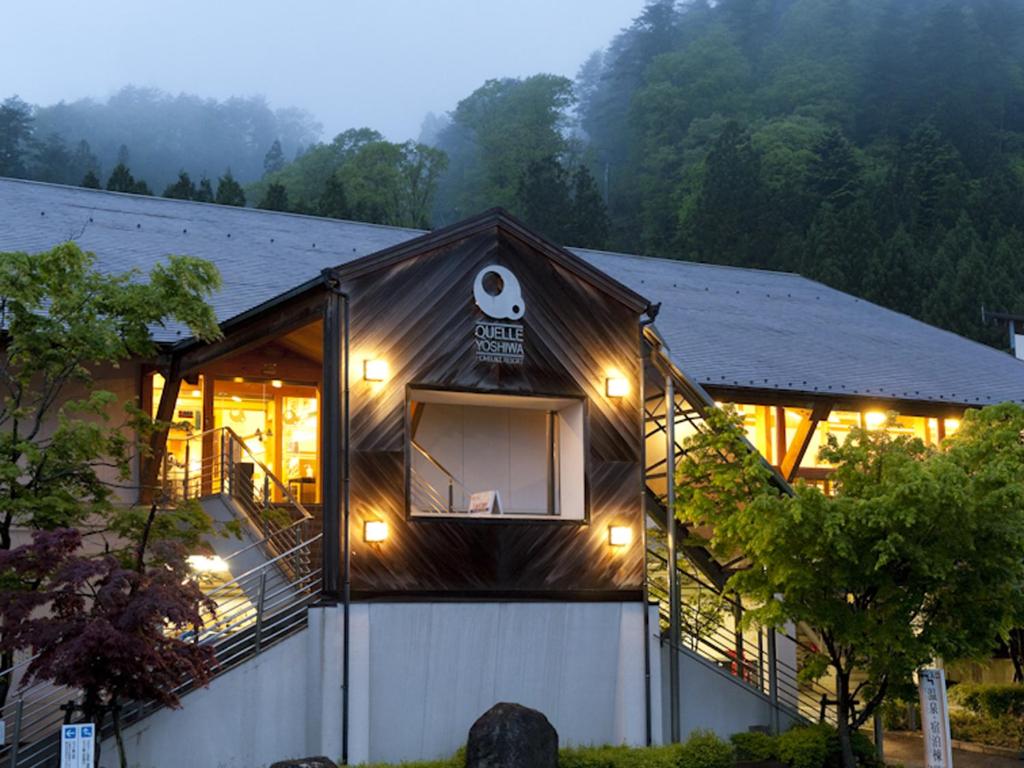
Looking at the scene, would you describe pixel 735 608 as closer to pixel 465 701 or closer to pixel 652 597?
pixel 652 597

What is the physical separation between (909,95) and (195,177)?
66582 mm

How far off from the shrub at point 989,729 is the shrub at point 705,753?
717cm

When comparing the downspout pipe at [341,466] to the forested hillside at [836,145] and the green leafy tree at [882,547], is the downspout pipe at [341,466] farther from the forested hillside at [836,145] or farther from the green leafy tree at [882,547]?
the forested hillside at [836,145]

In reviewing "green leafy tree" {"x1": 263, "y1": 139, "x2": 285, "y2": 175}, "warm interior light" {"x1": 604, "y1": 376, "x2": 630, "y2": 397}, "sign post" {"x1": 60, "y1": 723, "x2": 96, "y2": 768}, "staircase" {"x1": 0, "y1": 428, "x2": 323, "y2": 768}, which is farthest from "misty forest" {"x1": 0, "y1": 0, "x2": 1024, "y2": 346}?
"sign post" {"x1": 60, "y1": 723, "x2": 96, "y2": 768}

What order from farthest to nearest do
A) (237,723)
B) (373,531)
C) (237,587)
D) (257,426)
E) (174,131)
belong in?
(174,131) → (257,426) → (237,587) → (373,531) → (237,723)

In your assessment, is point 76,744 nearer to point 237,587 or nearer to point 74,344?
point 237,587

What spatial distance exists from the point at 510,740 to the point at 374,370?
4.54 metres

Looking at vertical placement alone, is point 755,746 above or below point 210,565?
below

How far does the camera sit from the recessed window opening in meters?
17.4

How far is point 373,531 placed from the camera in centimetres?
1561

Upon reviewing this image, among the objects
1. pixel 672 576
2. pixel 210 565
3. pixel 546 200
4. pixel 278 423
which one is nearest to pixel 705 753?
pixel 672 576

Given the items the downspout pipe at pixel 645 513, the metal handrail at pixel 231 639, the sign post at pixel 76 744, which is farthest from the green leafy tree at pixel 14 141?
the sign post at pixel 76 744

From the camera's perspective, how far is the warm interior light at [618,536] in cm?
1731

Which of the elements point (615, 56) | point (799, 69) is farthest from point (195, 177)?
point (799, 69)
